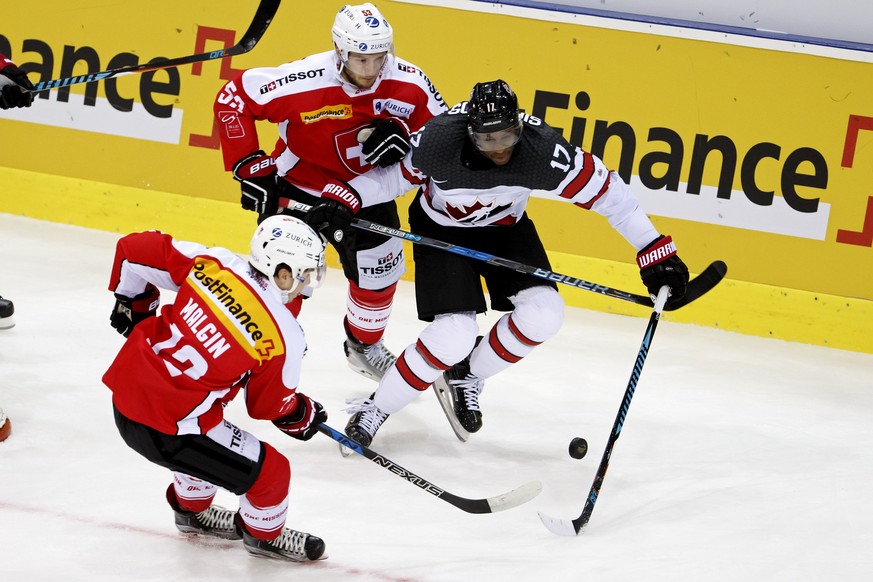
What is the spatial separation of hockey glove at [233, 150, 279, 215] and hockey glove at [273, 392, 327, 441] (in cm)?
99

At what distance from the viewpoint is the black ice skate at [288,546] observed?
8.06ft

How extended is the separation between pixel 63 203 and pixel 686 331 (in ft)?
10.3

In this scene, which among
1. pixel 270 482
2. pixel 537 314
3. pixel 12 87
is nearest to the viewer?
pixel 270 482

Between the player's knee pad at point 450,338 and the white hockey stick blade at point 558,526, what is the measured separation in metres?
0.57

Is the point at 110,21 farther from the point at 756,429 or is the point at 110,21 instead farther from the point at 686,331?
the point at 756,429

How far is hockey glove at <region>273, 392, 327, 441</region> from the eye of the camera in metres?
2.42

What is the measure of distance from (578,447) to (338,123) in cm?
129

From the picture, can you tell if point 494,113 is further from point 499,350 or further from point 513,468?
point 513,468

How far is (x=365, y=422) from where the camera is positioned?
3199 millimetres

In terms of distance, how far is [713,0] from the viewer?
480 cm

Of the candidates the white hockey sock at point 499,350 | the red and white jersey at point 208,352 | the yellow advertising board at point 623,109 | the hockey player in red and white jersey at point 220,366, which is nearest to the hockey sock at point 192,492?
the hockey player in red and white jersey at point 220,366

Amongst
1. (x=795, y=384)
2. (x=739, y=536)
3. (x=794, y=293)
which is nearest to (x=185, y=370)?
(x=739, y=536)

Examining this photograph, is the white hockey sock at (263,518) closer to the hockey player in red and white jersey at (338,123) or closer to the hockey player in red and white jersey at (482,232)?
the hockey player in red and white jersey at (482,232)

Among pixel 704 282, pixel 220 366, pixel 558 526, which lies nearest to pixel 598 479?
pixel 558 526
